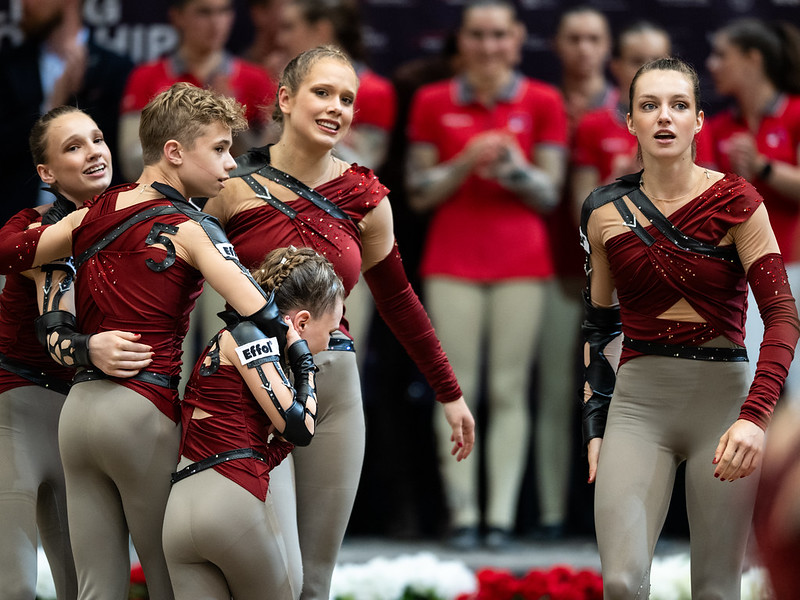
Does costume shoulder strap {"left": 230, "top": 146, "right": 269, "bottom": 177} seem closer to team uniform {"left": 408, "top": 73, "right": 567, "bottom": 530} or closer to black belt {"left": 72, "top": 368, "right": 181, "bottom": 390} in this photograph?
black belt {"left": 72, "top": 368, "right": 181, "bottom": 390}

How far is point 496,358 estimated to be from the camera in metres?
5.79

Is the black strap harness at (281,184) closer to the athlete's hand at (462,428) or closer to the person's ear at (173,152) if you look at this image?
the person's ear at (173,152)

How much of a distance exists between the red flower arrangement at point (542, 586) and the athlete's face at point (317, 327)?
1788mm

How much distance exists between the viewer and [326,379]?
11.9 feet

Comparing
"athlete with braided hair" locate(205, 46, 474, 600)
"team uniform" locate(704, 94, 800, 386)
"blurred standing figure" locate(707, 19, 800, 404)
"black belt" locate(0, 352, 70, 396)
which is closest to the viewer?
"athlete with braided hair" locate(205, 46, 474, 600)

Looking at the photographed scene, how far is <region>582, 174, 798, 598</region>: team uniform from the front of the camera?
3.36 metres

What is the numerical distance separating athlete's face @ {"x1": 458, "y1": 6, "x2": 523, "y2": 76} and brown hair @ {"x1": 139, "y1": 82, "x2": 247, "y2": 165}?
268 cm

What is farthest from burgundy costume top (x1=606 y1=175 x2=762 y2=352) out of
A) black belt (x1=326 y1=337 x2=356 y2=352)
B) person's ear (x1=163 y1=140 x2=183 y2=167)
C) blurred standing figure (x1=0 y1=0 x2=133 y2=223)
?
blurred standing figure (x1=0 y1=0 x2=133 y2=223)

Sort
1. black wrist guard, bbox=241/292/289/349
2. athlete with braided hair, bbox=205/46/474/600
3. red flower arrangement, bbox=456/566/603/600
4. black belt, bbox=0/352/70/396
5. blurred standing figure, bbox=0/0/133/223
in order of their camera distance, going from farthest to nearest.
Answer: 1. blurred standing figure, bbox=0/0/133/223
2. red flower arrangement, bbox=456/566/603/600
3. black belt, bbox=0/352/70/396
4. athlete with braided hair, bbox=205/46/474/600
5. black wrist guard, bbox=241/292/289/349

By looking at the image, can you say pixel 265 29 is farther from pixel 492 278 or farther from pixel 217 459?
pixel 217 459

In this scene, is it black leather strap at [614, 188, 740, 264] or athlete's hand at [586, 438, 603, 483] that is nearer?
black leather strap at [614, 188, 740, 264]

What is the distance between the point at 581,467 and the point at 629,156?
67.2 inches

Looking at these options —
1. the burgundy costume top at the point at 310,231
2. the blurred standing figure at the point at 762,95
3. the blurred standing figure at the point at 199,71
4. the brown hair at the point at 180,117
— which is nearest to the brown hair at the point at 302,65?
the burgundy costume top at the point at 310,231

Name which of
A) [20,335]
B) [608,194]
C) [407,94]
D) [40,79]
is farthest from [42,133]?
[407,94]
